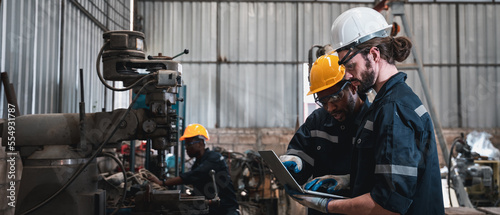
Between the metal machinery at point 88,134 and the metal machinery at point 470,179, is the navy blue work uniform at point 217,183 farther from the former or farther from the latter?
the metal machinery at point 470,179

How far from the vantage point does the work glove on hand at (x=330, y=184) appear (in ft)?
7.22

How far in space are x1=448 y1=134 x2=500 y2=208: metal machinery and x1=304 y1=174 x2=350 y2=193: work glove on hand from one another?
12.4 feet

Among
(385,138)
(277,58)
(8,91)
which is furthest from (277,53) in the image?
(385,138)

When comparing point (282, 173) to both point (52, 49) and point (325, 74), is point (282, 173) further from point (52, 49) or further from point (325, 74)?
point (52, 49)

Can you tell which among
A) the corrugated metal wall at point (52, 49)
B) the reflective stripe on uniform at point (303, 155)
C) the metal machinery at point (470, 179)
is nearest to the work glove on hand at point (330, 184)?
the reflective stripe on uniform at point (303, 155)

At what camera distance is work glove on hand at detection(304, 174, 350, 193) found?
220 centimetres

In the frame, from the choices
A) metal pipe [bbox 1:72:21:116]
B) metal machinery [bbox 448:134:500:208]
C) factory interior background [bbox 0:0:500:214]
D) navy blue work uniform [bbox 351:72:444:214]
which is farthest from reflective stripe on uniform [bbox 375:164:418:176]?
factory interior background [bbox 0:0:500:214]

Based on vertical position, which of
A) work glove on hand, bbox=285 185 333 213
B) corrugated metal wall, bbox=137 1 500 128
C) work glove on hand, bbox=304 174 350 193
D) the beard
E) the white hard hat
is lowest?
work glove on hand, bbox=285 185 333 213

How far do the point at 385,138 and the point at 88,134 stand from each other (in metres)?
1.57

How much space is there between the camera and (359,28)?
2025 mm

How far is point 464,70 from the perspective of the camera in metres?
10.3

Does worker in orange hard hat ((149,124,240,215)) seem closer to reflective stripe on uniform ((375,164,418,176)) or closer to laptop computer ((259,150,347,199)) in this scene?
laptop computer ((259,150,347,199))

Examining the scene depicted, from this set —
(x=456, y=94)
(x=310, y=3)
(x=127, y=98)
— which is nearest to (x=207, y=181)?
(x=127, y=98)

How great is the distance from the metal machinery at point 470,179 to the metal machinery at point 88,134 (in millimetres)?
4354
